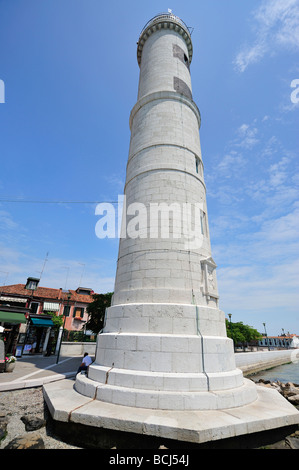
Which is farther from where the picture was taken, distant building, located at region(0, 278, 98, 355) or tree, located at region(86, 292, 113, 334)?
tree, located at region(86, 292, 113, 334)

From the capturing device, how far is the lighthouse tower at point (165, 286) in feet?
19.3

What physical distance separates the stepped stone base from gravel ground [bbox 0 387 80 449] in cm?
51

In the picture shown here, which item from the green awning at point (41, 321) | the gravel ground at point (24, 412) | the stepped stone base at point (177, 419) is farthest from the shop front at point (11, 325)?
the stepped stone base at point (177, 419)

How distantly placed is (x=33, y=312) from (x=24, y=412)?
29421 millimetres

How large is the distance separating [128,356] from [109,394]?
3.39 feet

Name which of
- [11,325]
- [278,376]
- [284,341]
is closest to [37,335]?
[11,325]

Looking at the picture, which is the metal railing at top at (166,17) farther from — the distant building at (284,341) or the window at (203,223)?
the distant building at (284,341)

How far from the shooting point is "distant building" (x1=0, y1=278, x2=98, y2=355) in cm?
1631

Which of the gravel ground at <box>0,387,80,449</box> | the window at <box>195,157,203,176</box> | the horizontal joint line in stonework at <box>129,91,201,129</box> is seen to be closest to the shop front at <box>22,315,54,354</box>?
the gravel ground at <box>0,387,80,449</box>

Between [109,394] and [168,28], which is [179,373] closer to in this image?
[109,394]

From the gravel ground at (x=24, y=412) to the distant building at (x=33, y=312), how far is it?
28.4 feet

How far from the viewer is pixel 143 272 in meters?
8.09

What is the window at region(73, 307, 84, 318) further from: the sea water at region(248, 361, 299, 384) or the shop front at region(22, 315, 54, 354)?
the sea water at region(248, 361, 299, 384)

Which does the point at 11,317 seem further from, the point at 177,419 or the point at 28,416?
the point at 177,419
